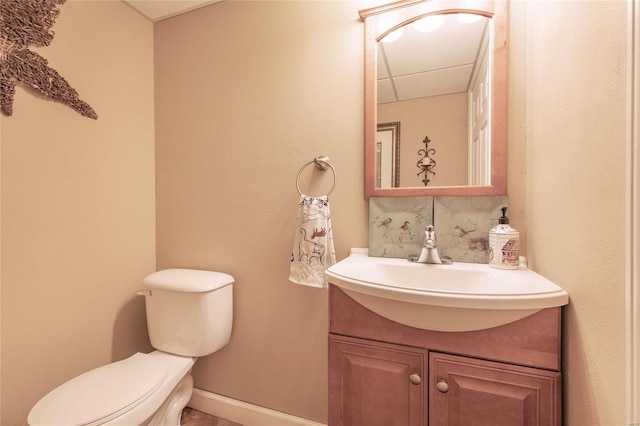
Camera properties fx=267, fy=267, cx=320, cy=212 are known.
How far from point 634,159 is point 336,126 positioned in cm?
94

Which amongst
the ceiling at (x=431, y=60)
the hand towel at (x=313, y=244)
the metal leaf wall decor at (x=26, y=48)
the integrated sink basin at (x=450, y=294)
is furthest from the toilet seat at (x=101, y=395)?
the ceiling at (x=431, y=60)

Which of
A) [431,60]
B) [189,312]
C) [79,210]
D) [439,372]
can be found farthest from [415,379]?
[79,210]

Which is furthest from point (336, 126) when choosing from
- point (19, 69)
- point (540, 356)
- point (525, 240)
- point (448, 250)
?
point (19, 69)

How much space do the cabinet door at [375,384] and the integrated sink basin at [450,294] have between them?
0.12 meters

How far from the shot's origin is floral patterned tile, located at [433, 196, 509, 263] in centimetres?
101

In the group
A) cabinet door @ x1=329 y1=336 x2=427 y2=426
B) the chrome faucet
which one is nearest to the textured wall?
the chrome faucet

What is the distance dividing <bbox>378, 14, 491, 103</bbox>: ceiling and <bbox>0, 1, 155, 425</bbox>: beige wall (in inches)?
53.0

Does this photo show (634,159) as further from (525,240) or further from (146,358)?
(146,358)

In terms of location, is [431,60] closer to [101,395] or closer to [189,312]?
[189,312]

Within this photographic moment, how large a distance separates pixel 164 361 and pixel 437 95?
1642mm

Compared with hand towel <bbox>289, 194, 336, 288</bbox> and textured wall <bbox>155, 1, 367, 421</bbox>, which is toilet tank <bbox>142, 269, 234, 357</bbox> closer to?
textured wall <bbox>155, 1, 367, 421</bbox>

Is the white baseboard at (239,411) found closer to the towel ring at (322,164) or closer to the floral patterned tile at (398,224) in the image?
the floral patterned tile at (398,224)

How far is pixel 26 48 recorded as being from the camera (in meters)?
1.07

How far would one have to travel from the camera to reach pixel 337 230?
4.00ft
